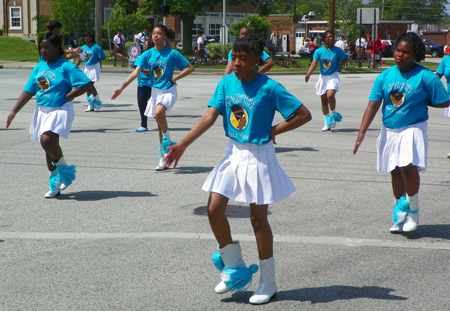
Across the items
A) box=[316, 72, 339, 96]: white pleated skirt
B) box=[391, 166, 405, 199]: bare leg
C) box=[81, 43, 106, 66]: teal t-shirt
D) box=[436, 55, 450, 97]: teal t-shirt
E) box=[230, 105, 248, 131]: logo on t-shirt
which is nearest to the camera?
box=[230, 105, 248, 131]: logo on t-shirt

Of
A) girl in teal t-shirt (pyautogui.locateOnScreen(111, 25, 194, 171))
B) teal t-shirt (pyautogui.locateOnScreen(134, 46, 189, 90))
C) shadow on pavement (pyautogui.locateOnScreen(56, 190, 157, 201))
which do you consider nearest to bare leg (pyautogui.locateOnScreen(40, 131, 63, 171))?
shadow on pavement (pyautogui.locateOnScreen(56, 190, 157, 201))

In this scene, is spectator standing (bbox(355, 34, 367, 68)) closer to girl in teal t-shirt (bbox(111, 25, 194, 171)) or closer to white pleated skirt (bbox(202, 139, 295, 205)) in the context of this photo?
girl in teal t-shirt (bbox(111, 25, 194, 171))

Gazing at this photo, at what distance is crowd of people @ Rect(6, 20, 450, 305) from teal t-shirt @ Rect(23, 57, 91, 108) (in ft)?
0.04

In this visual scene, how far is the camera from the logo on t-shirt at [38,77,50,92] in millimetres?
6730

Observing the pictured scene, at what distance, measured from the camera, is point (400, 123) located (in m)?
5.46

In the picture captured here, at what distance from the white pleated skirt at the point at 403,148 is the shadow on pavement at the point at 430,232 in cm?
64

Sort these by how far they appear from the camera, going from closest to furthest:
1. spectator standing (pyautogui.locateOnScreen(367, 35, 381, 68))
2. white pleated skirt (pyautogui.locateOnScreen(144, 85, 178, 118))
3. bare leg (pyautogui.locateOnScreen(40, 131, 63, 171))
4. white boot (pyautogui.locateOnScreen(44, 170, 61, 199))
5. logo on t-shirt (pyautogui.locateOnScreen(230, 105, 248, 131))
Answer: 1. logo on t-shirt (pyautogui.locateOnScreen(230, 105, 248, 131))
2. bare leg (pyautogui.locateOnScreen(40, 131, 63, 171))
3. white boot (pyautogui.locateOnScreen(44, 170, 61, 199))
4. white pleated skirt (pyautogui.locateOnScreen(144, 85, 178, 118))
5. spectator standing (pyautogui.locateOnScreen(367, 35, 381, 68))

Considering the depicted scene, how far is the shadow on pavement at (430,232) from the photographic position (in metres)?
5.50

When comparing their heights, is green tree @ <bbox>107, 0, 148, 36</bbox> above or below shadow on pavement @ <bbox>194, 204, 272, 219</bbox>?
above

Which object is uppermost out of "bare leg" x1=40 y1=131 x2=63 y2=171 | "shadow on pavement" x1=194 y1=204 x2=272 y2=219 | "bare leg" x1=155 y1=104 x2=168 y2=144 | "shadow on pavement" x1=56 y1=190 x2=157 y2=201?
"bare leg" x1=155 y1=104 x2=168 y2=144

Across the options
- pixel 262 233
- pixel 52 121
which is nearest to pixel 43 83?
pixel 52 121

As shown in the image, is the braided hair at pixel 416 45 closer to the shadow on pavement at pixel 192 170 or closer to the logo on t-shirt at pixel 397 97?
the logo on t-shirt at pixel 397 97

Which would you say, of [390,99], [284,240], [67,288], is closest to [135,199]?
[284,240]

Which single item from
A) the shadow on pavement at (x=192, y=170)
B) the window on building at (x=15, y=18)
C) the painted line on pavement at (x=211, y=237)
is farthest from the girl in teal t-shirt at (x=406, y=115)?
the window on building at (x=15, y=18)
